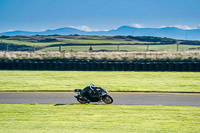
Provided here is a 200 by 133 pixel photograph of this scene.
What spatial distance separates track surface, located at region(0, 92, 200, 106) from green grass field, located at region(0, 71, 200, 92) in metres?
1.90

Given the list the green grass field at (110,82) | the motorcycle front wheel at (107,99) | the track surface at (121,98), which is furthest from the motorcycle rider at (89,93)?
the green grass field at (110,82)

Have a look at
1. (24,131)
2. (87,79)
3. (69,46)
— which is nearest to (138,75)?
(87,79)

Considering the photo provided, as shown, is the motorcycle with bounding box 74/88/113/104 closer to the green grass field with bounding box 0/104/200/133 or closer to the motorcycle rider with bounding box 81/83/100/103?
the motorcycle rider with bounding box 81/83/100/103

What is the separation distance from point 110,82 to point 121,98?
7532mm

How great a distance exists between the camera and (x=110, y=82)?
28.6m

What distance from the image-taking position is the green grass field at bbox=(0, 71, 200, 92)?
2534 centimetres

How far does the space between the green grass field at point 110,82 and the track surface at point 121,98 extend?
1900mm

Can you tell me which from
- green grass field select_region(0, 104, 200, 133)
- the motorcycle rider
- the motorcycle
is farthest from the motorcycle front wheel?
green grass field select_region(0, 104, 200, 133)

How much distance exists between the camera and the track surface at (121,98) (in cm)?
1953

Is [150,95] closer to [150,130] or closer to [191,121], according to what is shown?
[191,121]

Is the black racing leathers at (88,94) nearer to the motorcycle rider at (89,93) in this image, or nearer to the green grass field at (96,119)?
the motorcycle rider at (89,93)

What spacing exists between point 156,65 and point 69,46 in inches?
2403

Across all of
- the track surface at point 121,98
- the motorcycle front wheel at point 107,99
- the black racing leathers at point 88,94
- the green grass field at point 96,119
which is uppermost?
the black racing leathers at point 88,94

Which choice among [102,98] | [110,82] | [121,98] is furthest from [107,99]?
[110,82]
